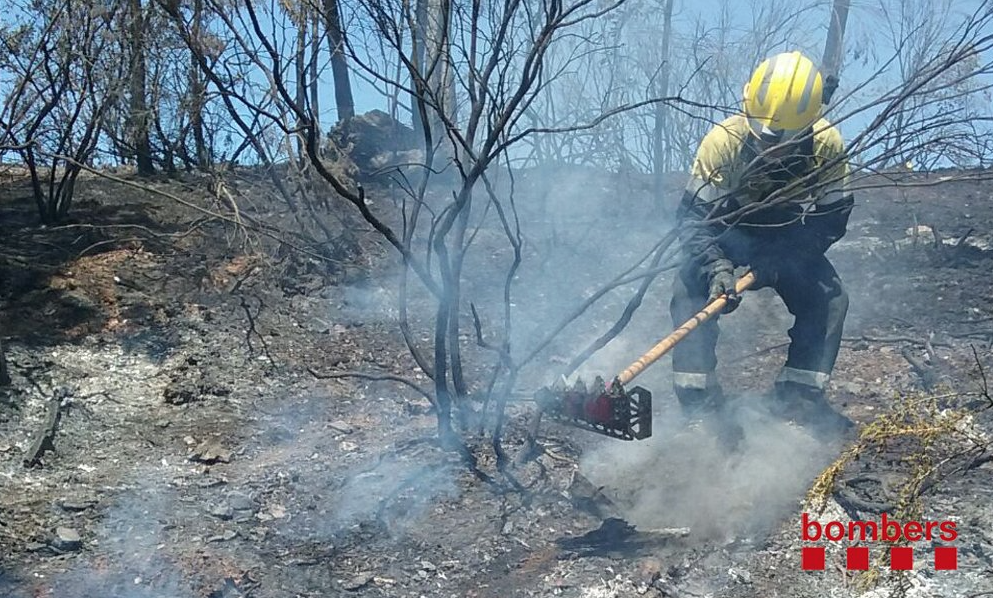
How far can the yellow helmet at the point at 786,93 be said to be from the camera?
14.6 ft

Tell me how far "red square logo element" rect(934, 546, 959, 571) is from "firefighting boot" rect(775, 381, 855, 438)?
4.01 feet

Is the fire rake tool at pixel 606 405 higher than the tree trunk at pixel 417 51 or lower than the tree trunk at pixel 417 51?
lower

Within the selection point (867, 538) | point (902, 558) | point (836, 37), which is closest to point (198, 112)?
point (867, 538)

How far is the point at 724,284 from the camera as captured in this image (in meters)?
4.36

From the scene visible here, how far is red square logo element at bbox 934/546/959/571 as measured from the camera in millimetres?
3262

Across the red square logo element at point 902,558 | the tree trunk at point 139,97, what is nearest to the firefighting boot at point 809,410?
the red square logo element at point 902,558

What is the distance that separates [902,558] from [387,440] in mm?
2591

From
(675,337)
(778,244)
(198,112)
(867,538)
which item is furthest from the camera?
(198,112)

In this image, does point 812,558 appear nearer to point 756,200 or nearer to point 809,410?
point 809,410

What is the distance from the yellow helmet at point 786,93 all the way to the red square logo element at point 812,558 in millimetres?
2199

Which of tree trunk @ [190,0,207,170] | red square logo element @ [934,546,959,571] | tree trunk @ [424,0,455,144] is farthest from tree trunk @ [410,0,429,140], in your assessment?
red square logo element @ [934,546,959,571]

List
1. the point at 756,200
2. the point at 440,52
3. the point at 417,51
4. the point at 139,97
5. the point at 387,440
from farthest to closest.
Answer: the point at 139,97
the point at 417,51
the point at 756,200
the point at 387,440
the point at 440,52

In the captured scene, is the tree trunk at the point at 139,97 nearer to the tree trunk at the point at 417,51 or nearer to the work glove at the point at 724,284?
the tree trunk at the point at 417,51

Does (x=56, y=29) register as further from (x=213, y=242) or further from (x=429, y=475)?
(x=429, y=475)
